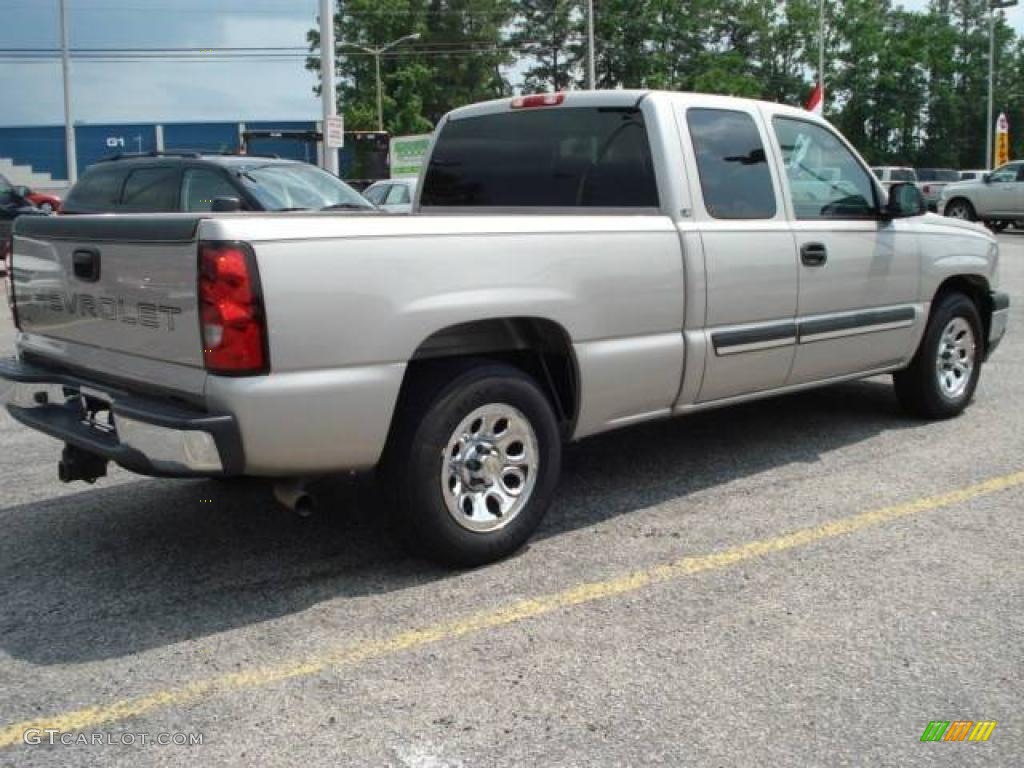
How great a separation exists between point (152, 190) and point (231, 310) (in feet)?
25.8

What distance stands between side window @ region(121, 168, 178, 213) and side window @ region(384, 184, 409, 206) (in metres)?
9.04

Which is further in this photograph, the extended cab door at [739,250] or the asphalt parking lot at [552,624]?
the extended cab door at [739,250]

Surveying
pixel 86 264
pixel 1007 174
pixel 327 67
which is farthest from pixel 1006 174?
pixel 86 264

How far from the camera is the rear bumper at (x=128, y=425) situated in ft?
11.4

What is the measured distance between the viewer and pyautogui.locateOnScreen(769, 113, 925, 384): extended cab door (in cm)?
552

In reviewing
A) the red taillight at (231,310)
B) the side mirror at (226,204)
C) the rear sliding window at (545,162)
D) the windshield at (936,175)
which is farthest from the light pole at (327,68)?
the windshield at (936,175)

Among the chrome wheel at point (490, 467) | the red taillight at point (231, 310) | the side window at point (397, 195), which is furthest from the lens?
the side window at point (397, 195)

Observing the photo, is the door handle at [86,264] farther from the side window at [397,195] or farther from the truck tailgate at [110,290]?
the side window at [397,195]

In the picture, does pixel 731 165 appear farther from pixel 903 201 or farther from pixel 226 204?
pixel 226 204

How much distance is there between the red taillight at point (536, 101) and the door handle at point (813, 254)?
1.45 meters

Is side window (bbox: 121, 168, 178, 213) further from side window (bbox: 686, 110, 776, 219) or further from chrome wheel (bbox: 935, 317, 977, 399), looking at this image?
chrome wheel (bbox: 935, 317, 977, 399)

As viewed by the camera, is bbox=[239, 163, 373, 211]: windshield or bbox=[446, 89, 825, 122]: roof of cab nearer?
bbox=[446, 89, 825, 122]: roof of cab

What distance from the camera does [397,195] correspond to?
20.0 metres

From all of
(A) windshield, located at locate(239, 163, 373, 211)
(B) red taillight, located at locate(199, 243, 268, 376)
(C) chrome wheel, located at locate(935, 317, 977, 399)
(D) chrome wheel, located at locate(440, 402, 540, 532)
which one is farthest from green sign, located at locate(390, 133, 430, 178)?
(B) red taillight, located at locate(199, 243, 268, 376)
